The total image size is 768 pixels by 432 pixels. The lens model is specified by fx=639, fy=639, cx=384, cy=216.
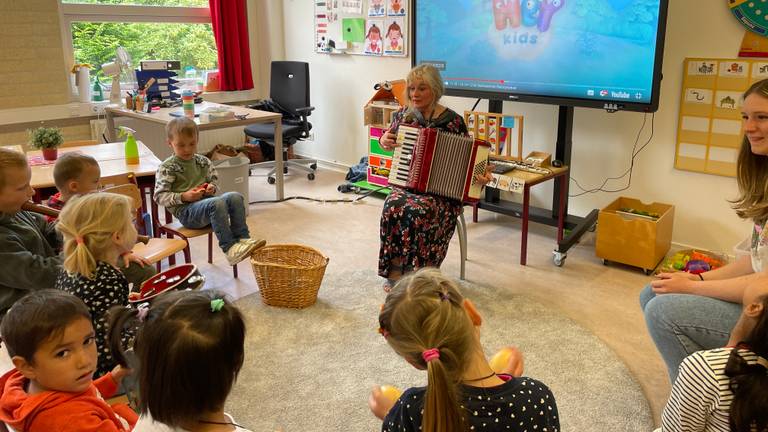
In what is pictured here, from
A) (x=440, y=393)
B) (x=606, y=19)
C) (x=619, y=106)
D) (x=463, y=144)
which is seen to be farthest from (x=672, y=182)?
(x=440, y=393)

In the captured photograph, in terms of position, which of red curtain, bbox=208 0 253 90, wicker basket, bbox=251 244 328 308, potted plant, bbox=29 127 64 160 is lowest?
wicker basket, bbox=251 244 328 308

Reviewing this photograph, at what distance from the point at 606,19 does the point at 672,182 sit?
3.39 ft

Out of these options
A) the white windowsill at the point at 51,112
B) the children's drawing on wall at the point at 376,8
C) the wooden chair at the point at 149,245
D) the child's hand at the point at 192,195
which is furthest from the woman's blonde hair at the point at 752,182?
the white windowsill at the point at 51,112

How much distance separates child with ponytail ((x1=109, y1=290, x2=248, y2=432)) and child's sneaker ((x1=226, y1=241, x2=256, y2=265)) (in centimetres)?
194

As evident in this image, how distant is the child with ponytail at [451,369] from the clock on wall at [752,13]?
279cm

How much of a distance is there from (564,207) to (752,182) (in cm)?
174

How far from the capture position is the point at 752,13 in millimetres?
3195

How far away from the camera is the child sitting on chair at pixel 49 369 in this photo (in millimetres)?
1322

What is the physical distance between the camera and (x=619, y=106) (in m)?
3.43

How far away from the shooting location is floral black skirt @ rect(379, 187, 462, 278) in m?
3.15

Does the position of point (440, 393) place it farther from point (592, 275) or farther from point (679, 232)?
point (679, 232)

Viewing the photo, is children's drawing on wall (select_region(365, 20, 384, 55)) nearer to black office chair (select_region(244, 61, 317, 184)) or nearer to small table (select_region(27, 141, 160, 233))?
black office chair (select_region(244, 61, 317, 184))

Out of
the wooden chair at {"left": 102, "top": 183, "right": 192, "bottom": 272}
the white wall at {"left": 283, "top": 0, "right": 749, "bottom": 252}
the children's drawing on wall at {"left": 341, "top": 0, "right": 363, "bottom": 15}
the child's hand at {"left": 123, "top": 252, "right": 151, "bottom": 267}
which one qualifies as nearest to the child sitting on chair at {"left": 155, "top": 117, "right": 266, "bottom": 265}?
the wooden chair at {"left": 102, "top": 183, "right": 192, "bottom": 272}

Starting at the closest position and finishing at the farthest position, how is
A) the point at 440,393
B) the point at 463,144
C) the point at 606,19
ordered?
the point at 440,393, the point at 463,144, the point at 606,19
